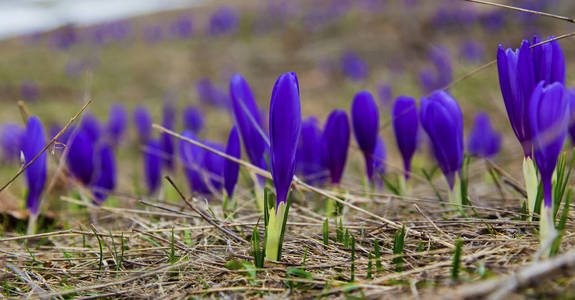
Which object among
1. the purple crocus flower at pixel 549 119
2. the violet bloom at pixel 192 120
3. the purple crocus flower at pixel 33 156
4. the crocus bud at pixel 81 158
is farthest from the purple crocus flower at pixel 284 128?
the violet bloom at pixel 192 120

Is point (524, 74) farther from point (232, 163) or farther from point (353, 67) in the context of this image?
point (353, 67)

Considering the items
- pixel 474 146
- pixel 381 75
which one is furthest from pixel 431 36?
pixel 474 146

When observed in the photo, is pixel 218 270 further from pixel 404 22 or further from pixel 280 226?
pixel 404 22

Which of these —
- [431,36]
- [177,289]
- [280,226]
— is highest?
[431,36]

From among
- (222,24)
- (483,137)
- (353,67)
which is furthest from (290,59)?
(483,137)

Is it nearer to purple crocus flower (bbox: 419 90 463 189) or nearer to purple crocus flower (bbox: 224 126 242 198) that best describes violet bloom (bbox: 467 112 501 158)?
purple crocus flower (bbox: 419 90 463 189)

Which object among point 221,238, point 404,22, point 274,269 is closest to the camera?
point 274,269

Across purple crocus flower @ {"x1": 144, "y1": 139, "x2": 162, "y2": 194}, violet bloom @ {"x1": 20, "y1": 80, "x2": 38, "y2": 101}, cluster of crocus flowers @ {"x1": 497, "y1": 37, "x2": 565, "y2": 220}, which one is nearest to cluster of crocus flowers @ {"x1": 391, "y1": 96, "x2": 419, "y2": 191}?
cluster of crocus flowers @ {"x1": 497, "y1": 37, "x2": 565, "y2": 220}
